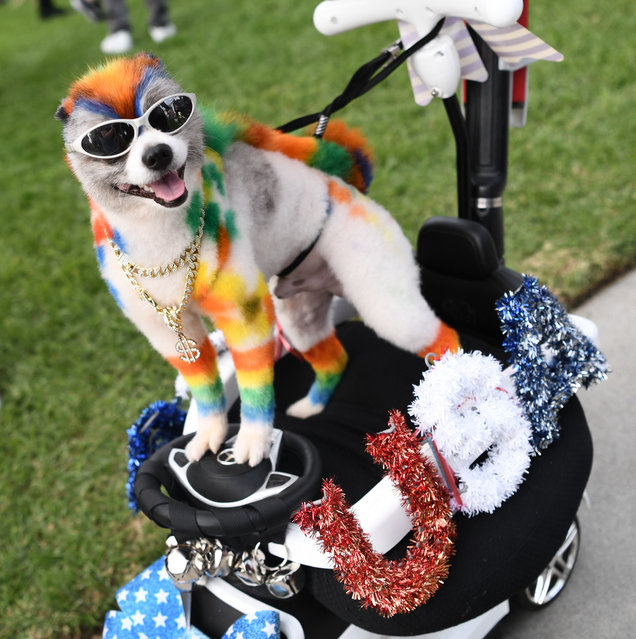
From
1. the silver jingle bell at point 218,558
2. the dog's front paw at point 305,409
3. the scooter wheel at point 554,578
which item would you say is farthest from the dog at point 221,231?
the scooter wheel at point 554,578

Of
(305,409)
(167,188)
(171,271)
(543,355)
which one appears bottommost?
(305,409)

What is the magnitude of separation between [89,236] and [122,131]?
222 cm

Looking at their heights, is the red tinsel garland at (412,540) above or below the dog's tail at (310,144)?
below

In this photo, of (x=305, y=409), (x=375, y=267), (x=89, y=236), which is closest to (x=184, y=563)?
(x=305, y=409)

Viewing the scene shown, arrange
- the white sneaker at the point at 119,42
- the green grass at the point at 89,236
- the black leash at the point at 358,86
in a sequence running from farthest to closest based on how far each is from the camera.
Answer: the white sneaker at the point at 119,42 < the green grass at the point at 89,236 < the black leash at the point at 358,86

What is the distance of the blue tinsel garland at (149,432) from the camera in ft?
4.11

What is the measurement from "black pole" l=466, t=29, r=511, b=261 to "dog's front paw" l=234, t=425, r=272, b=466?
60 centimetres

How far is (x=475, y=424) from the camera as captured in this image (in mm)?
1020

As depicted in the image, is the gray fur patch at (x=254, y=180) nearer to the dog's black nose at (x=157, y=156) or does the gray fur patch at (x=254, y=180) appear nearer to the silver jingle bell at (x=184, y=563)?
the dog's black nose at (x=157, y=156)

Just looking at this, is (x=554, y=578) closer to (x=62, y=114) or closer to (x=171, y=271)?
(x=171, y=271)

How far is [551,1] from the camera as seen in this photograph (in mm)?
3664

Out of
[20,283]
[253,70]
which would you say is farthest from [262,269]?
[253,70]

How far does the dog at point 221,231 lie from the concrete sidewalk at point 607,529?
0.58 meters

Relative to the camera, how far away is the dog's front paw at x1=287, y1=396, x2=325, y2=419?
137 cm
